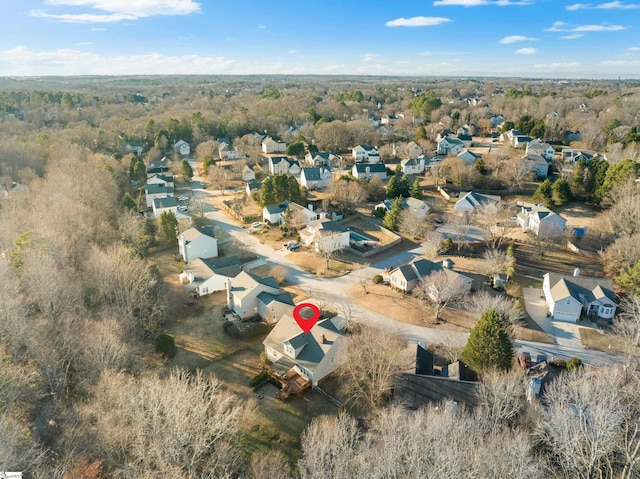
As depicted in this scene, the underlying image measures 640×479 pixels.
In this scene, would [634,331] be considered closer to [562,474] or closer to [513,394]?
[513,394]

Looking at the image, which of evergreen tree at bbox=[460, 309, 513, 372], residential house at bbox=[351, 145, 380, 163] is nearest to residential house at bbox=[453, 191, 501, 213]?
residential house at bbox=[351, 145, 380, 163]

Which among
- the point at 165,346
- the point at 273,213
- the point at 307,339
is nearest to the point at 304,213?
the point at 273,213

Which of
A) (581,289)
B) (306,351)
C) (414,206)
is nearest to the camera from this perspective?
(306,351)

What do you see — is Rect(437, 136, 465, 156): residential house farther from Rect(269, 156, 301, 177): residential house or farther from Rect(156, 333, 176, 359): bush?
Rect(156, 333, 176, 359): bush

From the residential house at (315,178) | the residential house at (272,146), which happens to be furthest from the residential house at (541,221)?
the residential house at (272,146)

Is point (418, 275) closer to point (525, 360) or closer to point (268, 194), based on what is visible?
point (525, 360)

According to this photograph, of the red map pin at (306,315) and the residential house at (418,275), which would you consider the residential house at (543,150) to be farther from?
the red map pin at (306,315)

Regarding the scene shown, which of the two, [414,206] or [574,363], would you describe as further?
[414,206]

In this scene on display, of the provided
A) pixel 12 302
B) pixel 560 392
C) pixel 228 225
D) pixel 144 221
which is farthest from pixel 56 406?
pixel 228 225

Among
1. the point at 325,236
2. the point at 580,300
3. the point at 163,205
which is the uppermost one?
the point at 163,205
